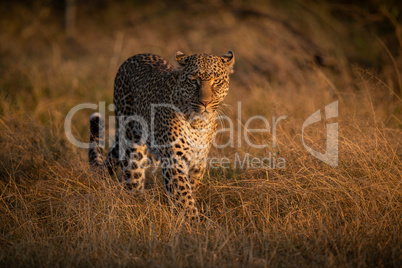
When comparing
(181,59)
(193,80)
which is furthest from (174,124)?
(181,59)

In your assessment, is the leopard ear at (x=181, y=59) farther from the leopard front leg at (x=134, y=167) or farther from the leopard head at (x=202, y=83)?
the leopard front leg at (x=134, y=167)

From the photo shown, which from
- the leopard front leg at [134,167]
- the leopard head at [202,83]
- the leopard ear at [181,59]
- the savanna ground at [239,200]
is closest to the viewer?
the savanna ground at [239,200]

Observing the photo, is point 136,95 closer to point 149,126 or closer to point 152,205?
point 149,126

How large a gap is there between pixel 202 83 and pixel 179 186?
3.56 ft

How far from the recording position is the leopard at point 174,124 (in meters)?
4.71

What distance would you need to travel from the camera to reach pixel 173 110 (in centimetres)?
486

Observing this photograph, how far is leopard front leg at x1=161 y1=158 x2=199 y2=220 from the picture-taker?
4.57 metres

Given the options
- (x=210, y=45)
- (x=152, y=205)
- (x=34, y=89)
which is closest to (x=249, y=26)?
(x=210, y=45)

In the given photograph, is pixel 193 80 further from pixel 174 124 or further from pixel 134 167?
pixel 134 167

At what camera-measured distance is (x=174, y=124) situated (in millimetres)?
4793

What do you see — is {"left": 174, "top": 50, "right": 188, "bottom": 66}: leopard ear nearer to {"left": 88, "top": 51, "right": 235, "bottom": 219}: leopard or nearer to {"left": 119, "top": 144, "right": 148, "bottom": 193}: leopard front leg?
{"left": 88, "top": 51, "right": 235, "bottom": 219}: leopard

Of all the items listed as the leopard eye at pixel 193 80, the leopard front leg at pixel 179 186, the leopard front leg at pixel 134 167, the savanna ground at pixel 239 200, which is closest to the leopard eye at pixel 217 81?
the leopard eye at pixel 193 80

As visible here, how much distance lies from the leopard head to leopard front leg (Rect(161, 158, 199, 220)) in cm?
60

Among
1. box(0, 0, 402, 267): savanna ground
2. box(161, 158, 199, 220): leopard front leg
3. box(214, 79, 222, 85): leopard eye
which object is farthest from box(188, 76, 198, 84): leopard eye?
box(0, 0, 402, 267): savanna ground
